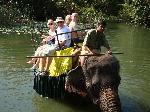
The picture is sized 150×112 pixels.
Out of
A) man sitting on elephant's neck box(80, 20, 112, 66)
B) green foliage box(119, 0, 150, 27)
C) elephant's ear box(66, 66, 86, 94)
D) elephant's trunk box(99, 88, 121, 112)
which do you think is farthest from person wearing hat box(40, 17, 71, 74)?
green foliage box(119, 0, 150, 27)

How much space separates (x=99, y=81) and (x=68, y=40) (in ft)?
12.1

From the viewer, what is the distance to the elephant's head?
11164mm

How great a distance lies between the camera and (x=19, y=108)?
43.4 feet

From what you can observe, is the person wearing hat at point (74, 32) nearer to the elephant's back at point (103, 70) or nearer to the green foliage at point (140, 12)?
the elephant's back at point (103, 70)

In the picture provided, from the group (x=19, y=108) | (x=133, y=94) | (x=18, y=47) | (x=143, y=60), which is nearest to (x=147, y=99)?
(x=133, y=94)

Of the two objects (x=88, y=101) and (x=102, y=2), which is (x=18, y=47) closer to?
(x=88, y=101)

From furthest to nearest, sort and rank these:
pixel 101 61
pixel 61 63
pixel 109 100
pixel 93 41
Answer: pixel 61 63, pixel 93 41, pixel 101 61, pixel 109 100

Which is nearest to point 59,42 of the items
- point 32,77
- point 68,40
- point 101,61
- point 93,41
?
→ point 68,40

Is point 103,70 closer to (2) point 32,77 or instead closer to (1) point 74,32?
(1) point 74,32

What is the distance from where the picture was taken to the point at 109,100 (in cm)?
1114

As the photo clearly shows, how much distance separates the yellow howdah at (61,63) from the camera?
13641 millimetres

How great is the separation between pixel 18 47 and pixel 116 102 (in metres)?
→ 14.6

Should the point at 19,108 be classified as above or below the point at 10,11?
below

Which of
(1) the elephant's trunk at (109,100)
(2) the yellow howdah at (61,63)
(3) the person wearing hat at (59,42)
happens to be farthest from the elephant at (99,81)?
(3) the person wearing hat at (59,42)
